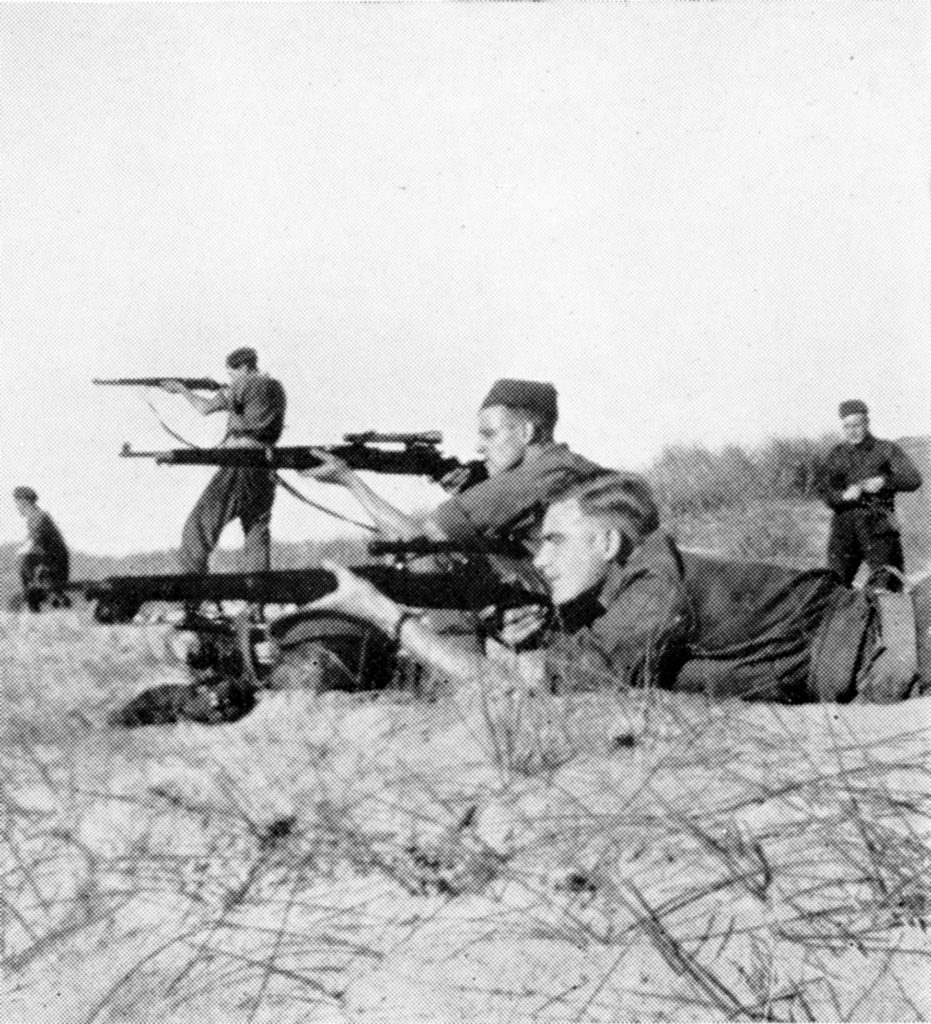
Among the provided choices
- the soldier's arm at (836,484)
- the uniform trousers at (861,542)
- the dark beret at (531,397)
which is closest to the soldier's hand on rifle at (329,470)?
the dark beret at (531,397)

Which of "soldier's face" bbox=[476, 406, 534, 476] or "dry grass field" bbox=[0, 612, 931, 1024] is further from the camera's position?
"soldier's face" bbox=[476, 406, 534, 476]

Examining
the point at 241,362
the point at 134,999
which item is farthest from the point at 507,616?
the point at 241,362

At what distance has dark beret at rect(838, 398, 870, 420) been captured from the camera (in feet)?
23.8

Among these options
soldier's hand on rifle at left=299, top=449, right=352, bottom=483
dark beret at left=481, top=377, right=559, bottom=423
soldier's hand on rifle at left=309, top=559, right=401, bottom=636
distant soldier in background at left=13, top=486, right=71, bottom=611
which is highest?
dark beret at left=481, top=377, right=559, bottom=423

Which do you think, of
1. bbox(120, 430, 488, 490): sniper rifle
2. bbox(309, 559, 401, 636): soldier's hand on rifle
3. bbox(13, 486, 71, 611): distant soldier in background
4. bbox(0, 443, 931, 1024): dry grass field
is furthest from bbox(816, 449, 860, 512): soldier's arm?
bbox(13, 486, 71, 611): distant soldier in background

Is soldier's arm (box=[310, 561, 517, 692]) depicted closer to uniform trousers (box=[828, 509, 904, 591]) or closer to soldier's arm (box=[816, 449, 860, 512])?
uniform trousers (box=[828, 509, 904, 591])

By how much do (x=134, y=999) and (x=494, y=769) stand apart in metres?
1.11

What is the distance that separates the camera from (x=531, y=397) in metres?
4.71

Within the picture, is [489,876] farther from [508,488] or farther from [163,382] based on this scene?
→ [163,382]

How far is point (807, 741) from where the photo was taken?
107 inches

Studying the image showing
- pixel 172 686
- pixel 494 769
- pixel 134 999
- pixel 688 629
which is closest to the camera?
pixel 134 999

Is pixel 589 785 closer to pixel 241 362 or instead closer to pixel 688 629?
pixel 688 629

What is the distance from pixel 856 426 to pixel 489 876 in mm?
5717

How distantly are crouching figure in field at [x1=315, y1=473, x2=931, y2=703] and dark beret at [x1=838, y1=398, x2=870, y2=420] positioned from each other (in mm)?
3846
